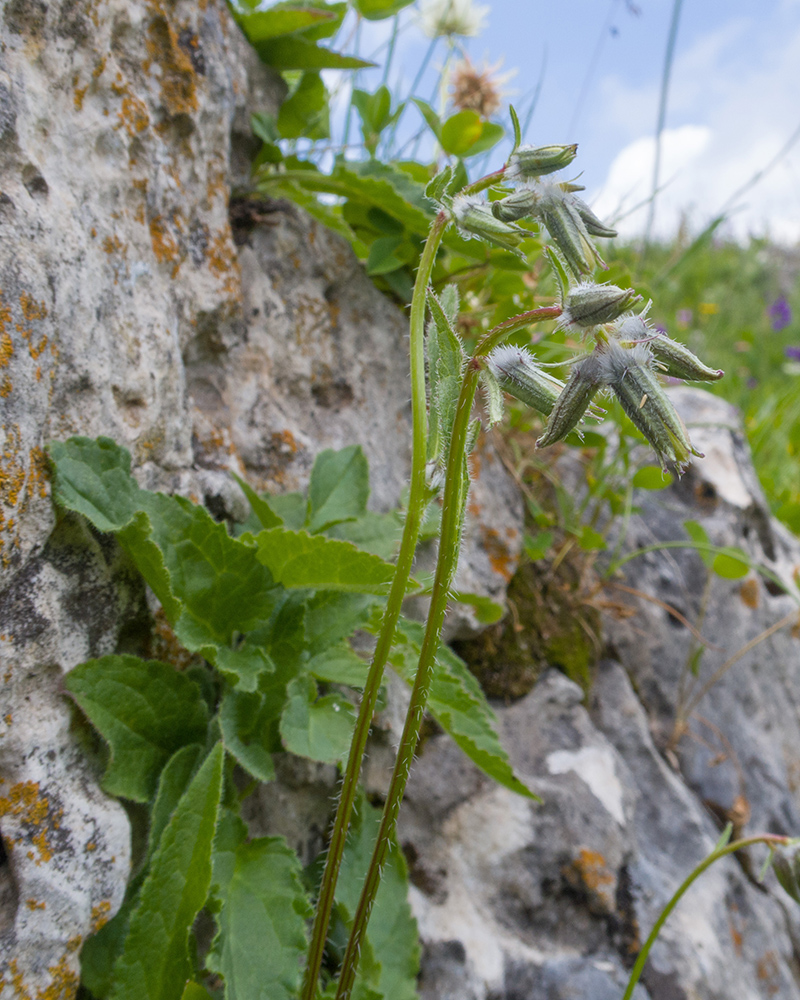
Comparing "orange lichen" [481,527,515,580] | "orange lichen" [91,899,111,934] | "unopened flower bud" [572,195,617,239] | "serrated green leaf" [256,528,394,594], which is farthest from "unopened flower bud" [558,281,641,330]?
"orange lichen" [481,527,515,580]

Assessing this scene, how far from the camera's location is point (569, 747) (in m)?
2.25

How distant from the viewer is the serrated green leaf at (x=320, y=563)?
4.42 feet

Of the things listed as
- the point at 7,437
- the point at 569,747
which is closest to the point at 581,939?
the point at 569,747

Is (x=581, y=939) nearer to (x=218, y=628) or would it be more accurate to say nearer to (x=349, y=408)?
(x=218, y=628)

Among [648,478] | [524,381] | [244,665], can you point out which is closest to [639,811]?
[648,478]

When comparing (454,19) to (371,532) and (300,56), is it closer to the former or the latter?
(300,56)

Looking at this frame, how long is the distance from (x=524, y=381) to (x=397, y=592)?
362mm

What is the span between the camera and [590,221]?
1104 millimetres

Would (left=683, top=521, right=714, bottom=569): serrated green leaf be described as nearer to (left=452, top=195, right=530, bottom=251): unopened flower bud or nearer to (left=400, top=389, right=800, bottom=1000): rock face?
(left=400, top=389, right=800, bottom=1000): rock face

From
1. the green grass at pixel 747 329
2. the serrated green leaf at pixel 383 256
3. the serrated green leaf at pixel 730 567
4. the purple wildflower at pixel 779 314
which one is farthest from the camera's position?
the purple wildflower at pixel 779 314

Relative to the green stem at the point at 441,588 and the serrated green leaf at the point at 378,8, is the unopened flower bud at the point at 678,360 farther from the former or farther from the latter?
the serrated green leaf at the point at 378,8

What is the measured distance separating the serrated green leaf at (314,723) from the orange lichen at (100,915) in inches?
15.0

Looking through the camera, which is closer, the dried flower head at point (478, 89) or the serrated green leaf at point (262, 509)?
the serrated green leaf at point (262, 509)

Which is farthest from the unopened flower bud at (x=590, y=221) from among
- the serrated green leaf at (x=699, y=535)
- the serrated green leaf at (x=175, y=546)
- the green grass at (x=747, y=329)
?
the serrated green leaf at (x=699, y=535)
